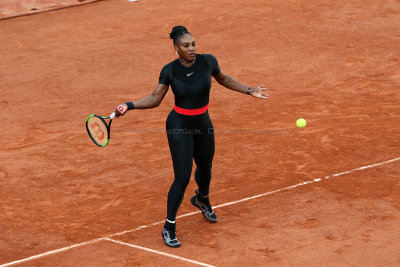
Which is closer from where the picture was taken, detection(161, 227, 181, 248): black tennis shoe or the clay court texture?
detection(161, 227, 181, 248): black tennis shoe

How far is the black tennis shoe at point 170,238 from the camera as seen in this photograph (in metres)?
8.26

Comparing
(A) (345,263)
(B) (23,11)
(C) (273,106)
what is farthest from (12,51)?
(A) (345,263)

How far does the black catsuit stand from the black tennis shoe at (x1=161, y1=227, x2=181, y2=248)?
0.49 ft

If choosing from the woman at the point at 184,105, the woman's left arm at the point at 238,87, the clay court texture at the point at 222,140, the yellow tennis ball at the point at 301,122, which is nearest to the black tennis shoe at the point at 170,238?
the woman at the point at 184,105

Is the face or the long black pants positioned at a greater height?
the face

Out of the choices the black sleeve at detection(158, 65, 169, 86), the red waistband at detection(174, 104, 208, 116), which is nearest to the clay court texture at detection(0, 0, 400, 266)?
the red waistband at detection(174, 104, 208, 116)

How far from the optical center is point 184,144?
26.9 ft

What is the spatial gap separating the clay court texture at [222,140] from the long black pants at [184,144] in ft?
2.00

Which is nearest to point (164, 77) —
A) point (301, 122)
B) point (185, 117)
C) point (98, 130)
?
point (185, 117)

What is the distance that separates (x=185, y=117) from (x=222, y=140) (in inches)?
145

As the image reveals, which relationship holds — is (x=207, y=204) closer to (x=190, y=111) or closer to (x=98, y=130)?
(x=190, y=111)

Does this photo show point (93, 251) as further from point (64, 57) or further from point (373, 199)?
point (64, 57)

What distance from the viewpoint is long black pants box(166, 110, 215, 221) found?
822cm

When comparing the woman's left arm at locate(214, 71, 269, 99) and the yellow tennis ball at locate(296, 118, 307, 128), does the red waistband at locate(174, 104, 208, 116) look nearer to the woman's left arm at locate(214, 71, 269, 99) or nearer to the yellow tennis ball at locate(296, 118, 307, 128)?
the woman's left arm at locate(214, 71, 269, 99)
